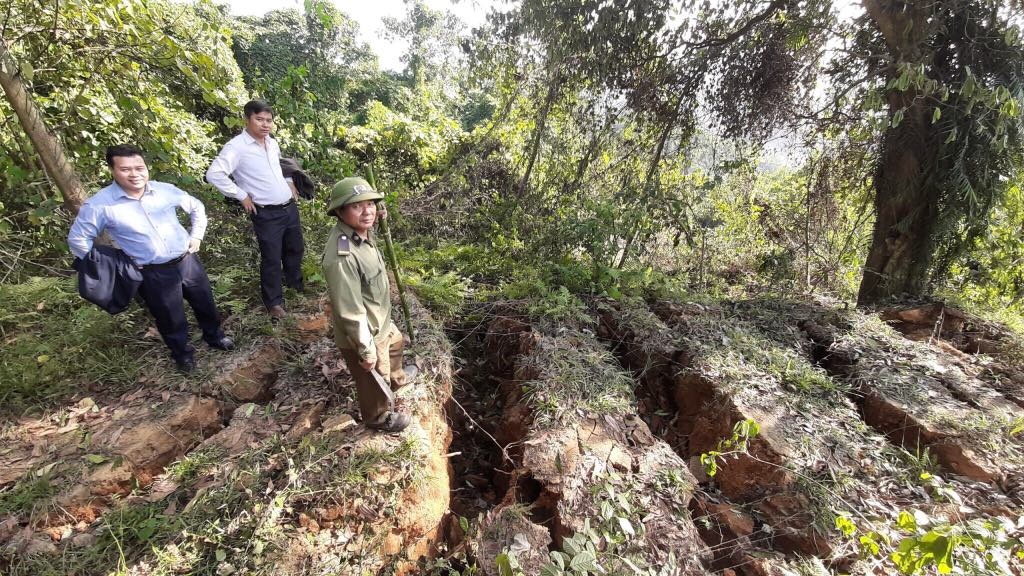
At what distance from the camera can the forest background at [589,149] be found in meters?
3.57

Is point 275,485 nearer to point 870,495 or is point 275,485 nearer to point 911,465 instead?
point 870,495

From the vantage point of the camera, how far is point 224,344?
11.5 feet

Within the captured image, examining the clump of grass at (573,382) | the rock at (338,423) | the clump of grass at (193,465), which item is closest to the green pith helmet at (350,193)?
the rock at (338,423)

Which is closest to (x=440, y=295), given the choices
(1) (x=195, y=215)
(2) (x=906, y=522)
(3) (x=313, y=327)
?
(3) (x=313, y=327)

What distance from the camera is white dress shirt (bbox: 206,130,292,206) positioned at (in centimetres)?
335

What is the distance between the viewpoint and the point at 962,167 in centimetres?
448

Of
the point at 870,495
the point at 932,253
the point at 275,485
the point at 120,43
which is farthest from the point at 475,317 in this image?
the point at 932,253

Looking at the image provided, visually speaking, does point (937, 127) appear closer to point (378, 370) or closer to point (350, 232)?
point (350, 232)

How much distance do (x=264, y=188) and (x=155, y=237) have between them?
0.93 meters

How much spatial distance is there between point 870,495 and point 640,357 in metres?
1.94

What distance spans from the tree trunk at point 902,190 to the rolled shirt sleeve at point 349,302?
5907mm

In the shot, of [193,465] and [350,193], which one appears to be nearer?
[350,193]

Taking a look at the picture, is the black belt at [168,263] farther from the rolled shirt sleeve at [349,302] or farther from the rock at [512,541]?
the rock at [512,541]

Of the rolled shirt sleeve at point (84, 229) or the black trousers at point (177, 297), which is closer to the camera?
the rolled shirt sleeve at point (84, 229)
